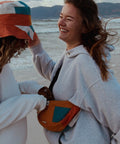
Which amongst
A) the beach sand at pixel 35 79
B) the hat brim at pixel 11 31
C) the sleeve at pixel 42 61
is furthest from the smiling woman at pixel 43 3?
the hat brim at pixel 11 31

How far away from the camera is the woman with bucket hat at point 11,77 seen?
4.73 ft

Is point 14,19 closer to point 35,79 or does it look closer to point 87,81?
point 87,81

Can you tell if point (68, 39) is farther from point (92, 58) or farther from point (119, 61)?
point (119, 61)

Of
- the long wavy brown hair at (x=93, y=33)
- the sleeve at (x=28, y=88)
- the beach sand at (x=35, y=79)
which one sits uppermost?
the long wavy brown hair at (x=93, y=33)

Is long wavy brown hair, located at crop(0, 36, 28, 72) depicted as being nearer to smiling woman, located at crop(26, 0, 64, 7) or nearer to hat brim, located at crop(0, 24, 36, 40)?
hat brim, located at crop(0, 24, 36, 40)

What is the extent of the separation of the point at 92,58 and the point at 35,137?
1.66 meters

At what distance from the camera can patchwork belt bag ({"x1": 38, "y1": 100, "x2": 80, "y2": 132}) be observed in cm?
176

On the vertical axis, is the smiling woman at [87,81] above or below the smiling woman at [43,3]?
above

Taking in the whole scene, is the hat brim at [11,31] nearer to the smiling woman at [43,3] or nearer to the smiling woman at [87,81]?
the smiling woman at [87,81]

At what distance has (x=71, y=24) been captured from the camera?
182cm

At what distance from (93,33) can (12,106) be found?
85cm

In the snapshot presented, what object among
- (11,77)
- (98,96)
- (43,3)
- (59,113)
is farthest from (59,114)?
(43,3)

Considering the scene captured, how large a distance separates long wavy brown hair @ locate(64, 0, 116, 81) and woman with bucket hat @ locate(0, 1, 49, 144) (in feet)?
1.49

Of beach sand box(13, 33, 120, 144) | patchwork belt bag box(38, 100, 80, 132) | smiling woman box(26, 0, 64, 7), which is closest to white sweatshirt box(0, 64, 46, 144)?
patchwork belt bag box(38, 100, 80, 132)
